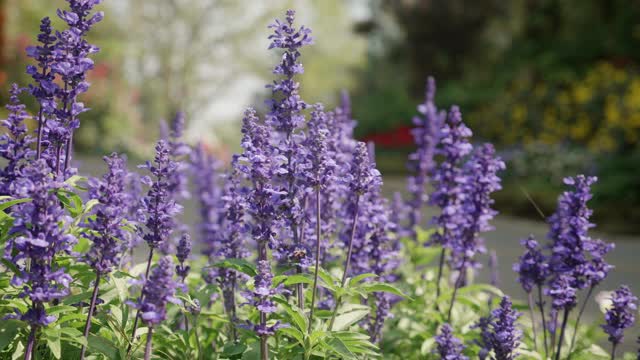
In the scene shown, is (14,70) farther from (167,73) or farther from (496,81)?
(496,81)

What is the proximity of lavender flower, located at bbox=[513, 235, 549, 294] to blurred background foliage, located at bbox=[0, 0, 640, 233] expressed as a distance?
5106 millimetres

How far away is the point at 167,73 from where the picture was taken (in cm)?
3653

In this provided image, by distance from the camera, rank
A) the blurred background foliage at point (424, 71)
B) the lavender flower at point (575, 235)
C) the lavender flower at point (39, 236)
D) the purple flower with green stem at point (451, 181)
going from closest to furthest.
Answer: the lavender flower at point (39, 236)
the lavender flower at point (575, 235)
the purple flower with green stem at point (451, 181)
the blurred background foliage at point (424, 71)

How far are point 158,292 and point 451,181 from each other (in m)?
2.67

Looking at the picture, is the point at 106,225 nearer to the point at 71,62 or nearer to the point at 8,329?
the point at 8,329

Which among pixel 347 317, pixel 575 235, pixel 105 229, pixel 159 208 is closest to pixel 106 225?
pixel 105 229

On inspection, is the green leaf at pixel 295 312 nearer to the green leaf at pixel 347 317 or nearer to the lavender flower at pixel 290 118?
the lavender flower at pixel 290 118

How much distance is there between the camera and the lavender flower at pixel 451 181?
4.77 metres

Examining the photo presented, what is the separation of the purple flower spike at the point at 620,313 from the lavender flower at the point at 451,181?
112cm

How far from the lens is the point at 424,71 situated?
1030 inches

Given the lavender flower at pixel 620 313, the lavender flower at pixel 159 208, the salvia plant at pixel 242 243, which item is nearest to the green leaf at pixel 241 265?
the salvia plant at pixel 242 243

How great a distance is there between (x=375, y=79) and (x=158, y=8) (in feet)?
44.7

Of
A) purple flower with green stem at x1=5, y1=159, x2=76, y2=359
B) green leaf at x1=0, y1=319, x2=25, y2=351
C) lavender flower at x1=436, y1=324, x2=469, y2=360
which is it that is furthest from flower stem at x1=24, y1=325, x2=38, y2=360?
lavender flower at x1=436, y1=324, x2=469, y2=360

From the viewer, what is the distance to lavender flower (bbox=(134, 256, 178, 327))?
8.61ft
